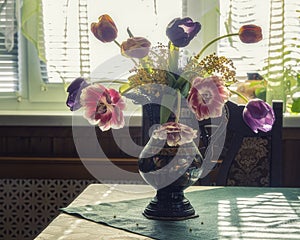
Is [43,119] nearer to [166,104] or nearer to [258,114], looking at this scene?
[166,104]

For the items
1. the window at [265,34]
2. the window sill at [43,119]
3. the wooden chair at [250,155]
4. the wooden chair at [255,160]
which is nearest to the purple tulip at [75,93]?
the wooden chair at [250,155]

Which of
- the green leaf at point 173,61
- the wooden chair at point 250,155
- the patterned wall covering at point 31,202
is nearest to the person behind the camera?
the green leaf at point 173,61

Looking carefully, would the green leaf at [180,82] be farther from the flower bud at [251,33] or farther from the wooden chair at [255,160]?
the wooden chair at [255,160]

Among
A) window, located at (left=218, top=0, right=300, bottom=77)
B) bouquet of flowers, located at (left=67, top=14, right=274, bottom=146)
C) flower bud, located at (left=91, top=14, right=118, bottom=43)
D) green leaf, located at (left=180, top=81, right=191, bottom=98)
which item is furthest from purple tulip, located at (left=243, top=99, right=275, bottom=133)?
window, located at (left=218, top=0, right=300, bottom=77)

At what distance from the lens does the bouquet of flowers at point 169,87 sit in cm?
141

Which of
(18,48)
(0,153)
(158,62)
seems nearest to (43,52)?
(18,48)

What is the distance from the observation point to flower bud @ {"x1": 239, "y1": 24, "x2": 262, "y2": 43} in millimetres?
1479

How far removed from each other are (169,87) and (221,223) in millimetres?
352

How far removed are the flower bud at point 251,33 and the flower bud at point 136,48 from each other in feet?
0.78

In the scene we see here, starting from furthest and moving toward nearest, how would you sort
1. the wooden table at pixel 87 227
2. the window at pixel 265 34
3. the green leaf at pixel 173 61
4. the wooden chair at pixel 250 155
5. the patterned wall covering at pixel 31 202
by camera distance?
1. the patterned wall covering at pixel 31 202
2. the window at pixel 265 34
3. the wooden chair at pixel 250 155
4. the green leaf at pixel 173 61
5. the wooden table at pixel 87 227

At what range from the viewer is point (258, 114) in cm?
145

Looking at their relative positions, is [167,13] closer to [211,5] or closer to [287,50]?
[211,5]

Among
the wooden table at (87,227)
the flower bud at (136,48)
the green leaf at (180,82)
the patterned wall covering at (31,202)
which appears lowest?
the patterned wall covering at (31,202)

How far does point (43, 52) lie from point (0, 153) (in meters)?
0.48
